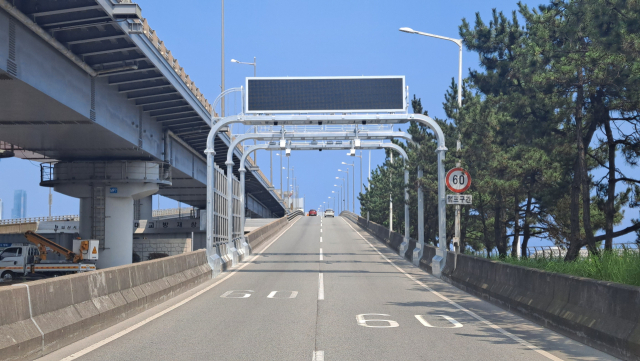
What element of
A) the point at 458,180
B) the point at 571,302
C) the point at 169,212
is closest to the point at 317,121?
the point at 458,180

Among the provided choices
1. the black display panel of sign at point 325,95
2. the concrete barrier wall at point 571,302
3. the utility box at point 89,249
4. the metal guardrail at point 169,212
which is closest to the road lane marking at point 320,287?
the concrete barrier wall at point 571,302

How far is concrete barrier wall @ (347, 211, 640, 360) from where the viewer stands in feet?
29.2

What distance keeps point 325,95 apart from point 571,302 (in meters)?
16.3

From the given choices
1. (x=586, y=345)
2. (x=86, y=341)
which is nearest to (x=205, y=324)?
(x=86, y=341)

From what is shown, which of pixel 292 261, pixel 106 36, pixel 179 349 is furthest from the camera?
pixel 292 261

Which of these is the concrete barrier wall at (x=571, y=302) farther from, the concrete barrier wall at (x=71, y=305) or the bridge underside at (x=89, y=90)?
the bridge underside at (x=89, y=90)

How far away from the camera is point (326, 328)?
11.6 m

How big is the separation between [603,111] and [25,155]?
29.3 metres

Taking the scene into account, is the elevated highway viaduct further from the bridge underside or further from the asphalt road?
the asphalt road

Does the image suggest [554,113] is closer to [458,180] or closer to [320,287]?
[458,180]

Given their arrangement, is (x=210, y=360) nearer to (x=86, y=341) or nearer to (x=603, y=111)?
(x=86, y=341)

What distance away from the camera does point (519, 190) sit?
24.3 metres

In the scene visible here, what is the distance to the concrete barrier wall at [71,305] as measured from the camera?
836 centimetres

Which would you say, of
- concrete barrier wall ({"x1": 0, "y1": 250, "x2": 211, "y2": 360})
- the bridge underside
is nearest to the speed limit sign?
concrete barrier wall ({"x1": 0, "y1": 250, "x2": 211, "y2": 360})
